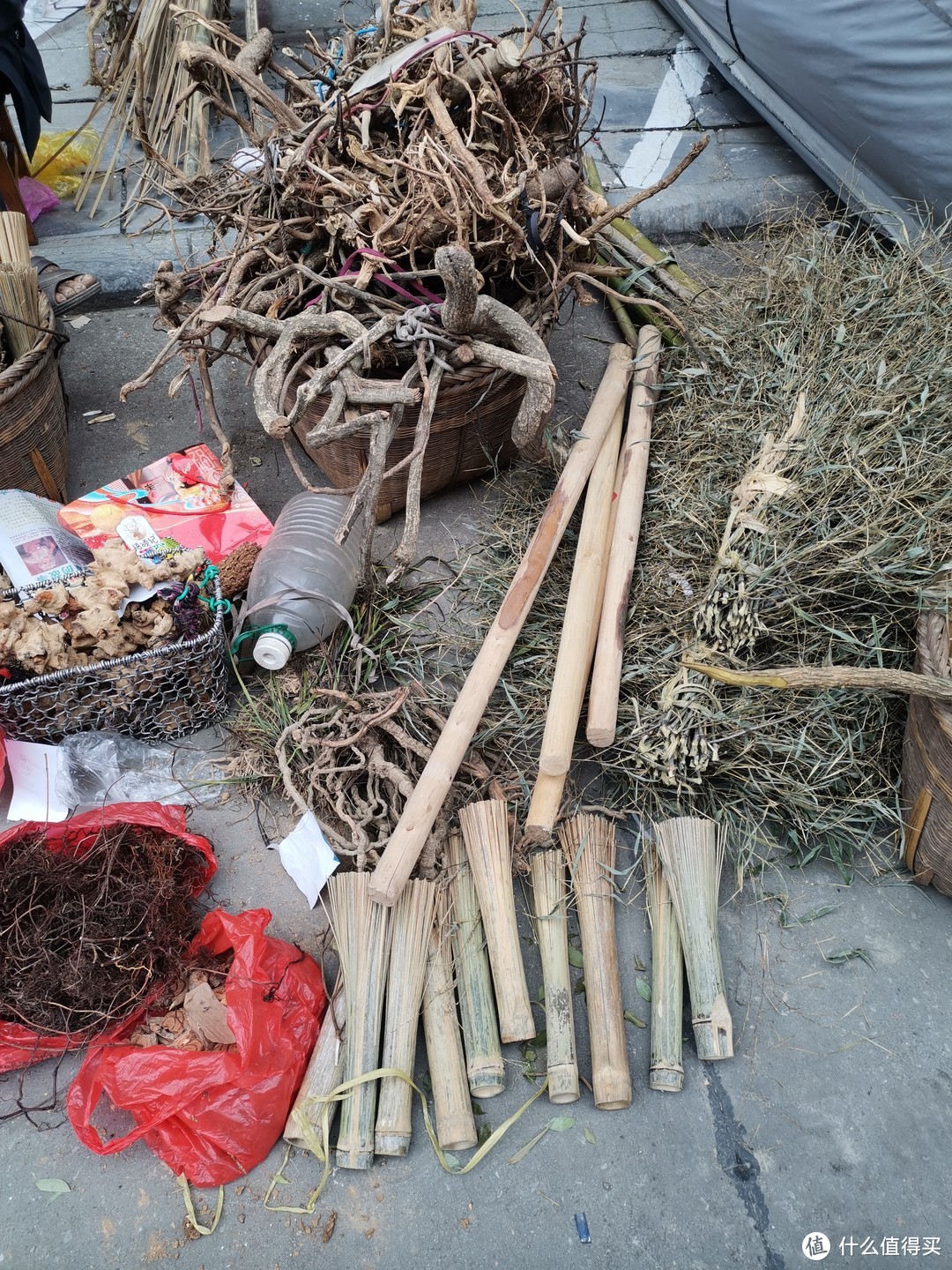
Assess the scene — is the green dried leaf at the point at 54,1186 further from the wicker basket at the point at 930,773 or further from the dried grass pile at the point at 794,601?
the wicker basket at the point at 930,773

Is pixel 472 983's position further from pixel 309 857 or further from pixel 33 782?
pixel 33 782

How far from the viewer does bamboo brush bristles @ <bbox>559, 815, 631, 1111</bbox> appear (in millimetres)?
1854

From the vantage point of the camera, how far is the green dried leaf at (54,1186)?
1.80m

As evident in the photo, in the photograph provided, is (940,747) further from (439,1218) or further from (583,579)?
(439,1218)

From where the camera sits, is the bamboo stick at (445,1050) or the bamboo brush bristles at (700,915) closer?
the bamboo stick at (445,1050)

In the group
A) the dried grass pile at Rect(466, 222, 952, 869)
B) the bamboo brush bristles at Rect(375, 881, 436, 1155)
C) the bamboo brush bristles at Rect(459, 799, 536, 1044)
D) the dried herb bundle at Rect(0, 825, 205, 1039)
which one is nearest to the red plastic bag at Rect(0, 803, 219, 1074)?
the dried herb bundle at Rect(0, 825, 205, 1039)

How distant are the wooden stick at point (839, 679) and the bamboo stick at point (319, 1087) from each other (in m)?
1.19

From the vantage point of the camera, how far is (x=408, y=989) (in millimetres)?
1908

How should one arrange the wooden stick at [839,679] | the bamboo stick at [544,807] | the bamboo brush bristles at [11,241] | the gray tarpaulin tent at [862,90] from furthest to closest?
the gray tarpaulin tent at [862,90] < the bamboo brush bristles at [11,241] < the bamboo stick at [544,807] < the wooden stick at [839,679]

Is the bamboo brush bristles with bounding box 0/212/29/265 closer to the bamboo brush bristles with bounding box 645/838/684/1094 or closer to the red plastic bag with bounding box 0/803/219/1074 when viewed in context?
the red plastic bag with bounding box 0/803/219/1074

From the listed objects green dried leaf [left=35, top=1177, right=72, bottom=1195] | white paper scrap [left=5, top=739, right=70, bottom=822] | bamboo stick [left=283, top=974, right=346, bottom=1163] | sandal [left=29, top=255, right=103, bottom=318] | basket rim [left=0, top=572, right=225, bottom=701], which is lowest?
green dried leaf [left=35, top=1177, right=72, bottom=1195]

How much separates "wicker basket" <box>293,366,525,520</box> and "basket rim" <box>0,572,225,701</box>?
23.7 inches

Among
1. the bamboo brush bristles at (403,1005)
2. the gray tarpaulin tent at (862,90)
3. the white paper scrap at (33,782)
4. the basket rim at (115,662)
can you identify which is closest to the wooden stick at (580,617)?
the bamboo brush bristles at (403,1005)

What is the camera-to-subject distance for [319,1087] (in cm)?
183
